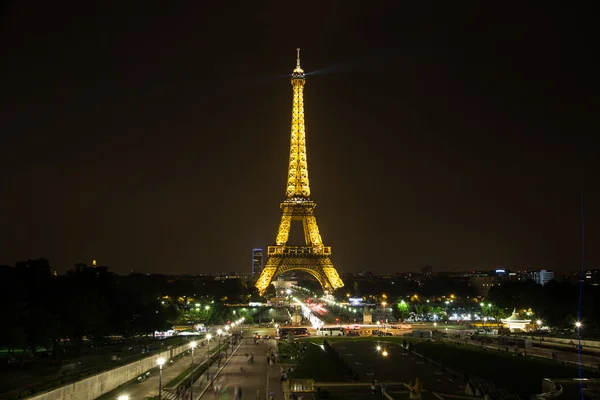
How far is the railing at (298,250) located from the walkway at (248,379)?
60.8m

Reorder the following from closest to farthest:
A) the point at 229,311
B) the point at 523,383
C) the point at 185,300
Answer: the point at 523,383
the point at 229,311
the point at 185,300

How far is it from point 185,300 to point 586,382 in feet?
333

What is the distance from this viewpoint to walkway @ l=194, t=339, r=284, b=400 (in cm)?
3374

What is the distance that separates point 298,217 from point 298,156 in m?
10.1

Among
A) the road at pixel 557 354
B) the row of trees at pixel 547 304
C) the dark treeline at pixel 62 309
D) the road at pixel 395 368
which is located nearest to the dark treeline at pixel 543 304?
the row of trees at pixel 547 304

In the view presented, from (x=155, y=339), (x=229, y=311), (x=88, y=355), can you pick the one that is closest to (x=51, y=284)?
(x=88, y=355)

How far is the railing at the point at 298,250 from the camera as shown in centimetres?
11638

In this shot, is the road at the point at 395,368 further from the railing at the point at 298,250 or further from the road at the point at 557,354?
the railing at the point at 298,250

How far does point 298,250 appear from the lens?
11875 cm

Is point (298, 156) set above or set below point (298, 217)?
above

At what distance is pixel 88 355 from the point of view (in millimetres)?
46312

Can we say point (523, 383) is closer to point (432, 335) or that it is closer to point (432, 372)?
point (432, 372)

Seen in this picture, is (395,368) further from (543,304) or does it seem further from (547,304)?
(543,304)

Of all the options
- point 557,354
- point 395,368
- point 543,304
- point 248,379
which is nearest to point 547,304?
Answer: point 543,304
